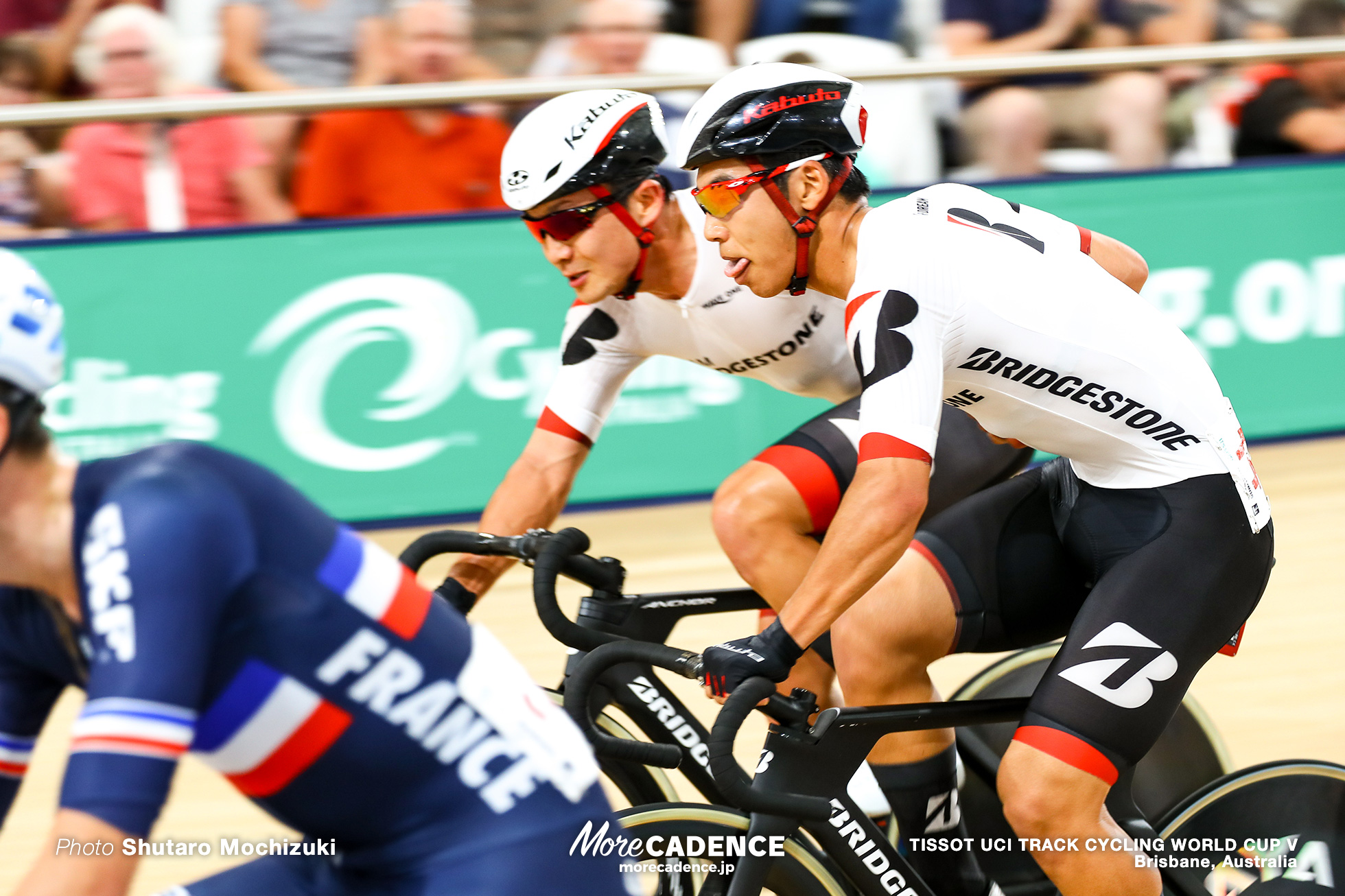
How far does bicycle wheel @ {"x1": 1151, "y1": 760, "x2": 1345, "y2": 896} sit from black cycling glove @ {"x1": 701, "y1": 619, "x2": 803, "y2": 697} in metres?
0.99

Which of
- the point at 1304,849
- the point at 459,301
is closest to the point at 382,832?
the point at 1304,849

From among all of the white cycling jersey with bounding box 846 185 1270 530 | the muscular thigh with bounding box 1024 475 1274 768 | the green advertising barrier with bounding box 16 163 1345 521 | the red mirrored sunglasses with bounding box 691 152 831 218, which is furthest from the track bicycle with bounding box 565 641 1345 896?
the green advertising barrier with bounding box 16 163 1345 521

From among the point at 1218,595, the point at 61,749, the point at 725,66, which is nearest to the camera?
the point at 1218,595

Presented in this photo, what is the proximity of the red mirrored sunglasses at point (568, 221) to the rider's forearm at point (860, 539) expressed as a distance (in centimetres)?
90

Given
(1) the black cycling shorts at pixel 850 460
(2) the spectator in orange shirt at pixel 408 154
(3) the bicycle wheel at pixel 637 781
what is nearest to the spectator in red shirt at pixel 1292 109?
(2) the spectator in orange shirt at pixel 408 154

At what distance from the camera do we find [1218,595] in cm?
245

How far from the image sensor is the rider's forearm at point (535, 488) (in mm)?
3031

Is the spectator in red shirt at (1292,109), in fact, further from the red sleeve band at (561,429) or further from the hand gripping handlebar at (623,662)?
the hand gripping handlebar at (623,662)

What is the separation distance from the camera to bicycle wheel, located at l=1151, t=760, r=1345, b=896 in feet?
8.93

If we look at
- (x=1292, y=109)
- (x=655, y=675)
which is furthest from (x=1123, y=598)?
(x=1292, y=109)

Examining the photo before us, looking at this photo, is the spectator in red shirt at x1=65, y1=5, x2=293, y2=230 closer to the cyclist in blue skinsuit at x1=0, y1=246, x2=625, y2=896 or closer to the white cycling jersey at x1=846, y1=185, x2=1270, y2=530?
the white cycling jersey at x1=846, y1=185, x2=1270, y2=530

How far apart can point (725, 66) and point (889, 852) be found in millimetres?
4388

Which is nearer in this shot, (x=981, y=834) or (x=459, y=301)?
(x=981, y=834)

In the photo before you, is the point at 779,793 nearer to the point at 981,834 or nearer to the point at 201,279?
the point at 981,834
